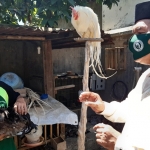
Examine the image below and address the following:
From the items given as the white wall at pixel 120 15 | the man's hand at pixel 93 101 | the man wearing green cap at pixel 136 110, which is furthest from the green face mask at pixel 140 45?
the white wall at pixel 120 15

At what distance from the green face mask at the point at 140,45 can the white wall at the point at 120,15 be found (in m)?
4.95

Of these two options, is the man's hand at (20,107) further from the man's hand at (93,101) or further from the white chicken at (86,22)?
the white chicken at (86,22)

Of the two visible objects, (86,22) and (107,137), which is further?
(86,22)

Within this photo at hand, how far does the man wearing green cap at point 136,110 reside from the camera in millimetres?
1173

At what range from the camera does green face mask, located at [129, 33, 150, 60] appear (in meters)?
1.27

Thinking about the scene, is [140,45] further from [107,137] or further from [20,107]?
[20,107]

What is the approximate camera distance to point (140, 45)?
4.27ft

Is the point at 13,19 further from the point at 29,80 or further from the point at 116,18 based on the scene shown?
the point at 116,18

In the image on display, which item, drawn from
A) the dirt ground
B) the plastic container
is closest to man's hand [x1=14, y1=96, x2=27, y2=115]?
the plastic container

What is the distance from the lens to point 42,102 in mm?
3881

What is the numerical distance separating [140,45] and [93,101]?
68 cm

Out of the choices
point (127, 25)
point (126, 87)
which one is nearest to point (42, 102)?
point (126, 87)

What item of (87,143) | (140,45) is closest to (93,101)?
(140,45)

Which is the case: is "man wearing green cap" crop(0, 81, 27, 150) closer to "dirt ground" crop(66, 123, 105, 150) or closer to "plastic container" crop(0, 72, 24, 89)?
"plastic container" crop(0, 72, 24, 89)
